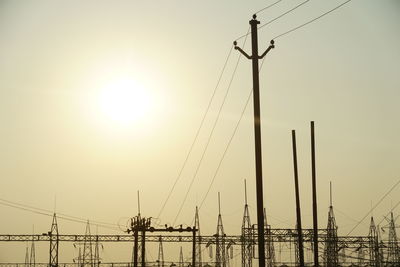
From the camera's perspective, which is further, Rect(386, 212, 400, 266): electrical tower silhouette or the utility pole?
Rect(386, 212, 400, 266): electrical tower silhouette

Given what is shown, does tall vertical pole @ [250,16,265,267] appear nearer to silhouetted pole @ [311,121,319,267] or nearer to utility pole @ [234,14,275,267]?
utility pole @ [234,14,275,267]

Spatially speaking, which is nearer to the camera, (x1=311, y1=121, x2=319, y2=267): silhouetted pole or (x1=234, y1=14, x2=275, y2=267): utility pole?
(x1=234, y1=14, x2=275, y2=267): utility pole

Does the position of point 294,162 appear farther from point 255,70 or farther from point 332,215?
point 332,215

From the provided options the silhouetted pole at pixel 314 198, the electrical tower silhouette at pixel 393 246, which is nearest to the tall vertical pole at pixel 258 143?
the silhouetted pole at pixel 314 198

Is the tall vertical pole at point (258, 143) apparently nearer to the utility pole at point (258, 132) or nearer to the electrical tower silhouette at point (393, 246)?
the utility pole at point (258, 132)

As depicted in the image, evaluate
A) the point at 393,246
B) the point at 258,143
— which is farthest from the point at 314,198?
the point at 393,246

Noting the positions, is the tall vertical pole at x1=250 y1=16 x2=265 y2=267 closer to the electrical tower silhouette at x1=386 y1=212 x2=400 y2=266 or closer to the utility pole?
the utility pole

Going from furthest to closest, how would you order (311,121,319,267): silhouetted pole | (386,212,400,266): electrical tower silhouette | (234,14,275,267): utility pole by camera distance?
1. (386,212,400,266): electrical tower silhouette
2. (311,121,319,267): silhouetted pole
3. (234,14,275,267): utility pole

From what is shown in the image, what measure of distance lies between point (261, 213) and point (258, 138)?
2.53m

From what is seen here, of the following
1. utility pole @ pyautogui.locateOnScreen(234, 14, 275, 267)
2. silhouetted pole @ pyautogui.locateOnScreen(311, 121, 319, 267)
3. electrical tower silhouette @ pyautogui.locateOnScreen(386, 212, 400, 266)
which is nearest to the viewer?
utility pole @ pyautogui.locateOnScreen(234, 14, 275, 267)

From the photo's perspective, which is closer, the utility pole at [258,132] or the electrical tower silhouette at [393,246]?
the utility pole at [258,132]

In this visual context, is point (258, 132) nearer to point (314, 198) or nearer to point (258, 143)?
point (258, 143)

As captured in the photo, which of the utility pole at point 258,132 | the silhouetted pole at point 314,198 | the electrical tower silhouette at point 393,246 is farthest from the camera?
the electrical tower silhouette at point 393,246

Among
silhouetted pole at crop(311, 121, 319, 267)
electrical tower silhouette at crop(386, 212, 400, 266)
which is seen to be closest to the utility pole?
silhouetted pole at crop(311, 121, 319, 267)
